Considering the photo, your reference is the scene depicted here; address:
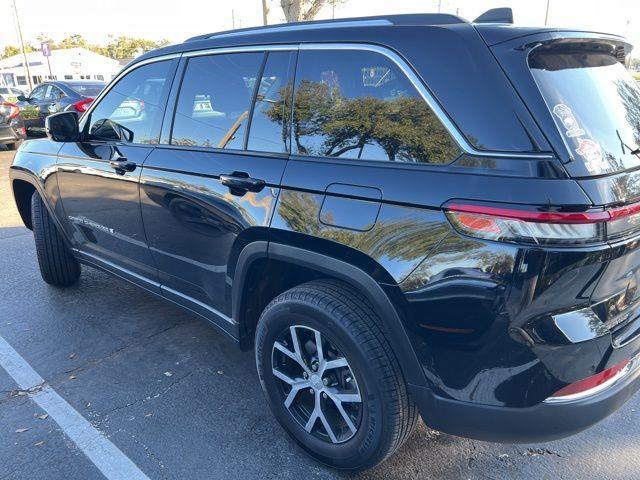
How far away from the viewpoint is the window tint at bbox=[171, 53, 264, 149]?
2.58m

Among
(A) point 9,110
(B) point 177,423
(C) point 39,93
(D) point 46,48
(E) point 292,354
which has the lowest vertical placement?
(B) point 177,423

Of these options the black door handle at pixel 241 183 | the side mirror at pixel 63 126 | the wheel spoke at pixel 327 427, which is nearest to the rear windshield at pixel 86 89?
the side mirror at pixel 63 126

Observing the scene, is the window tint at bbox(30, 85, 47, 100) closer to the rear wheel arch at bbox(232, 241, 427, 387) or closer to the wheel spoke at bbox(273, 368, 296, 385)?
the rear wheel arch at bbox(232, 241, 427, 387)

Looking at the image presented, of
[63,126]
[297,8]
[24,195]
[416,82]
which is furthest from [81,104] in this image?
[416,82]

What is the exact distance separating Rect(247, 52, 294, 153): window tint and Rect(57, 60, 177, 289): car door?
827mm

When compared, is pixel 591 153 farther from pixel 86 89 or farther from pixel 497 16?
pixel 86 89

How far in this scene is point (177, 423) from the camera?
8.86 ft

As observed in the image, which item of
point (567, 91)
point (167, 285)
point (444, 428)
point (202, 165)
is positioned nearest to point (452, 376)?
point (444, 428)

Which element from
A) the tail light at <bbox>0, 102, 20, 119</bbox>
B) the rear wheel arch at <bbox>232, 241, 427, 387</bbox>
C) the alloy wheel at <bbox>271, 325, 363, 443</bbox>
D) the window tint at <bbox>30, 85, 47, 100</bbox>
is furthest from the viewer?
the window tint at <bbox>30, 85, 47, 100</bbox>

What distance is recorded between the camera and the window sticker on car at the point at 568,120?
1.71 meters

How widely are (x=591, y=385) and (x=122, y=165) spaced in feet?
8.98

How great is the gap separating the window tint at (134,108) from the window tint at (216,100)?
21cm

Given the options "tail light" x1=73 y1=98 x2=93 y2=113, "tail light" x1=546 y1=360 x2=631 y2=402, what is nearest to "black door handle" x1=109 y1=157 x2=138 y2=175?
"tail light" x1=546 y1=360 x2=631 y2=402

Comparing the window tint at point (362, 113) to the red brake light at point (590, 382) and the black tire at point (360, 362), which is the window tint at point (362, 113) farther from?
the red brake light at point (590, 382)
